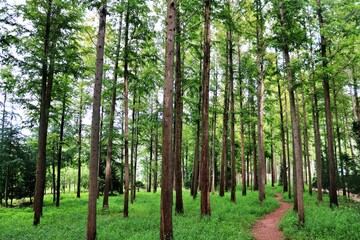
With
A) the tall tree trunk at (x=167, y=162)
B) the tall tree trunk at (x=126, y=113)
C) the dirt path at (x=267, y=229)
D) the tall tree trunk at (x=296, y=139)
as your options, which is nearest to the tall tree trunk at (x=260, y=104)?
the dirt path at (x=267, y=229)

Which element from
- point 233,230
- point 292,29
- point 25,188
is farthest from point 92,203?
point 25,188

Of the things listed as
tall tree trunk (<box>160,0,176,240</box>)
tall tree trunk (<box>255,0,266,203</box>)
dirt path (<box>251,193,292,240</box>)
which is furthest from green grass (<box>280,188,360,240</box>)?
tall tree trunk (<box>255,0,266,203</box>)

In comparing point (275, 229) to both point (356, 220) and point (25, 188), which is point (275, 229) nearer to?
point (356, 220)

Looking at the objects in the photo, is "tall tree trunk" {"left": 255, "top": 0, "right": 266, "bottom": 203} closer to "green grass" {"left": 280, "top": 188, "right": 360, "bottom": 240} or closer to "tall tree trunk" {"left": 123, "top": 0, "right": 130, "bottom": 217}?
"green grass" {"left": 280, "top": 188, "right": 360, "bottom": 240}

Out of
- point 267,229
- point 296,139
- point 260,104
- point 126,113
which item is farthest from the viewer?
point 260,104

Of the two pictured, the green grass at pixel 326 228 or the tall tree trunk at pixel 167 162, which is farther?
the green grass at pixel 326 228

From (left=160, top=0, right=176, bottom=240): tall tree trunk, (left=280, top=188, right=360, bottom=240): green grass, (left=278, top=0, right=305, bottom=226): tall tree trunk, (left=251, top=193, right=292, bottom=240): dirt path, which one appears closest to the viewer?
(left=160, top=0, right=176, bottom=240): tall tree trunk

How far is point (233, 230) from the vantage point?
8.49m

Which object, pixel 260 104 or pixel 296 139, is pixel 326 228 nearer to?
pixel 296 139

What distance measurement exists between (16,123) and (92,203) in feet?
66.5

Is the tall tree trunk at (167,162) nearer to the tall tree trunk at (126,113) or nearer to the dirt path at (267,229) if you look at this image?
the dirt path at (267,229)

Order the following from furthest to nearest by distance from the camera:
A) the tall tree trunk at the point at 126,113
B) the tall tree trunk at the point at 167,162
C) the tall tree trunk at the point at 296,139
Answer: the tall tree trunk at the point at 126,113
the tall tree trunk at the point at 296,139
the tall tree trunk at the point at 167,162

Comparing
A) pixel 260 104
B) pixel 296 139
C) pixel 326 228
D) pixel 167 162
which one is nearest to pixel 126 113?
pixel 167 162

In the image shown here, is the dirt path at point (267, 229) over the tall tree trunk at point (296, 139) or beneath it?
beneath
